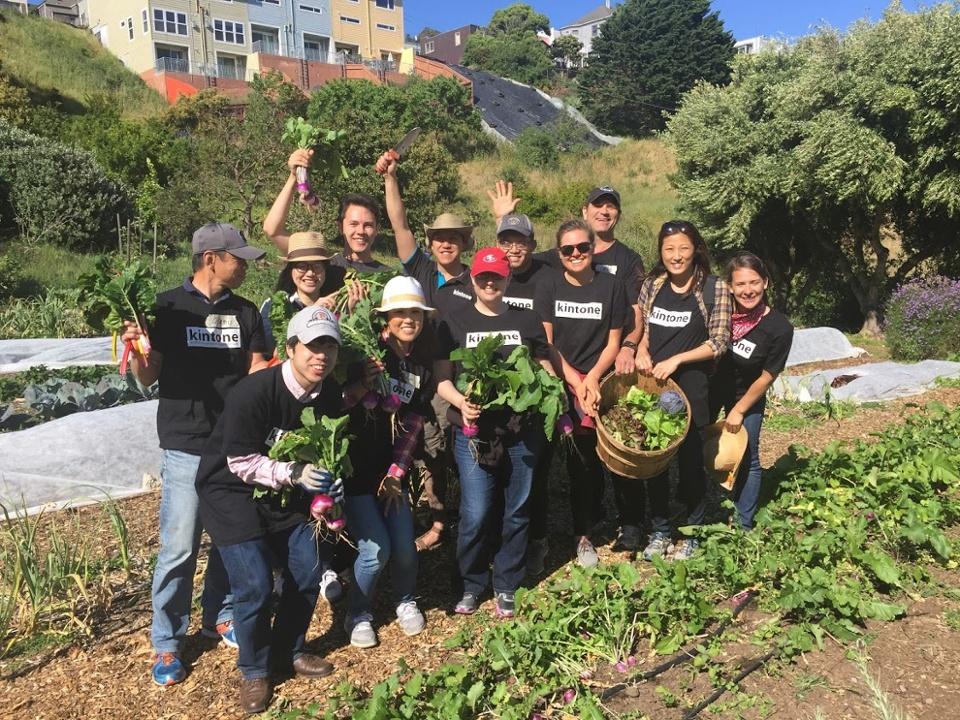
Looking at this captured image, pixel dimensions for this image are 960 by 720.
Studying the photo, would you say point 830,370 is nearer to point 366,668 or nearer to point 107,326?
point 366,668

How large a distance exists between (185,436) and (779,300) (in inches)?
613

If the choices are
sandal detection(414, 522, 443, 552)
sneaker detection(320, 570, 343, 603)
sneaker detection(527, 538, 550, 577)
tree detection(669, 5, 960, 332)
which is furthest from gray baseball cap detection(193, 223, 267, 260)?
tree detection(669, 5, 960, 332)

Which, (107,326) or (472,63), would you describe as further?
(472,63)

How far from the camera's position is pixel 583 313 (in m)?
4.09

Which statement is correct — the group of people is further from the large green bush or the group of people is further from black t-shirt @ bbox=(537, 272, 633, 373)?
the large green bush

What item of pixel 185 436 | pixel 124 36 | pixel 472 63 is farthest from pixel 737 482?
pixel 472 63

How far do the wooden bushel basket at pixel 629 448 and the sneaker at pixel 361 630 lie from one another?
145 cm

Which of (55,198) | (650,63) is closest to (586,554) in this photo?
(55,198)

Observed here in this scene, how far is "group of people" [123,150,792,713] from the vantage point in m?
3.05

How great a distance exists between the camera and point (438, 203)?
80.7 feet

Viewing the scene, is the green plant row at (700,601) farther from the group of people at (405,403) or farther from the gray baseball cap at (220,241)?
the gray baseball cap at (220,241)

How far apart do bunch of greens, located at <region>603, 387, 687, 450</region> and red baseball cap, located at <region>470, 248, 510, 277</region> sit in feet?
3.44

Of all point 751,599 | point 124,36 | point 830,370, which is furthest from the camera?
point 124,36

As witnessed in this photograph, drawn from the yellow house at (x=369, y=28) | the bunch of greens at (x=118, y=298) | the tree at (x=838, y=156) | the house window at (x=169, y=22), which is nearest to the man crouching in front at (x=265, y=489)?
the bunch of greens at (x=118, y=298)
